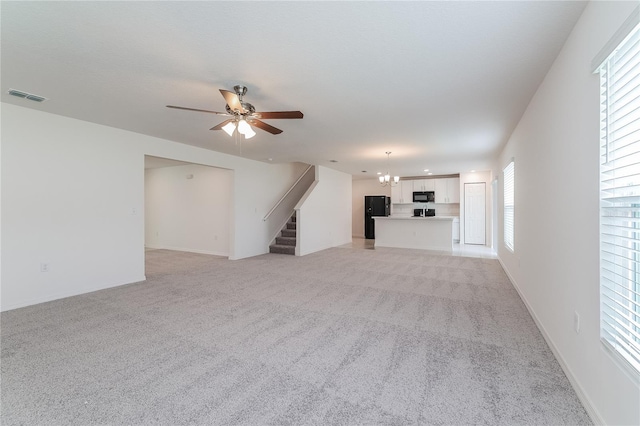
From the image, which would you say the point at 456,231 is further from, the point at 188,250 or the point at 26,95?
the point at 26,95

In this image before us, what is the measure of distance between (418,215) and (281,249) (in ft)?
17.6

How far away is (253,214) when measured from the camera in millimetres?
6957

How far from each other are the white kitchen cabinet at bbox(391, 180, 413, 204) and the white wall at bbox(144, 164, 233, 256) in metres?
6.25

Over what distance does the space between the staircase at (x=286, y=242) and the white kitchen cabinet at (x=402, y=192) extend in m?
4.37

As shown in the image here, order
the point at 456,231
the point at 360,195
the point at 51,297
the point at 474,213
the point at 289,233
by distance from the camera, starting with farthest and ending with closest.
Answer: the point at 360,195
the point at 456,231
the point at 474,213
the point at 289,233
the point at 51,297

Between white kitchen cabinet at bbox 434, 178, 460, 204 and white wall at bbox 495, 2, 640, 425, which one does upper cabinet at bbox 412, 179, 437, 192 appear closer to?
white kitchen cabinet at bbox 434, 178, 460, 204

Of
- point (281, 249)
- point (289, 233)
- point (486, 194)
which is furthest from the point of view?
→ point (486, 194)

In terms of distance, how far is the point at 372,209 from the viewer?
10.5 m

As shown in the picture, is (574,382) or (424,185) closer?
(574,382)

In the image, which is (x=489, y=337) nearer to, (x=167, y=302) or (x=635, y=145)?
(x=635, y=145)

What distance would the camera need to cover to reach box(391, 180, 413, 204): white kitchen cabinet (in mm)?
10070

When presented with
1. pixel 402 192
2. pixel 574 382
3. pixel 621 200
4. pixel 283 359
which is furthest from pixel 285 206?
pixel 621 200

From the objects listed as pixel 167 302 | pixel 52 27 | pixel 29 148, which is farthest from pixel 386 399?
pixel 29 148

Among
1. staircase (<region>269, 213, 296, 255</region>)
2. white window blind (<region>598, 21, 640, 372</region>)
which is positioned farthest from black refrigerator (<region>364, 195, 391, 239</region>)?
white window blind (<region>598, 21, 640, 372</region>)
